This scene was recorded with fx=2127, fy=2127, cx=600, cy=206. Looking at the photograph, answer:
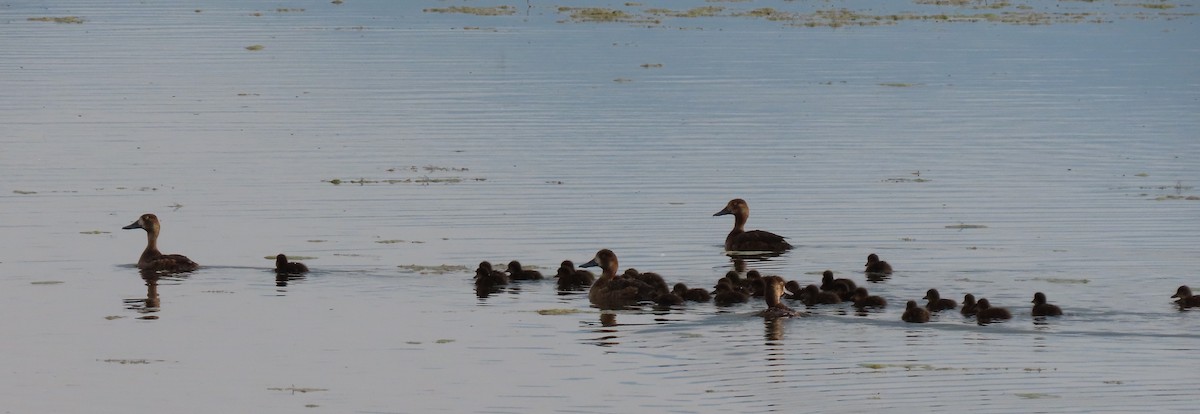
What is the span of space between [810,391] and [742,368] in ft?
2.90

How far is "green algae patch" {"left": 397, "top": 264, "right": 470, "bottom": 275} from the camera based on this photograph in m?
19.0

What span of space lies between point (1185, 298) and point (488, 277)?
18.8 ft

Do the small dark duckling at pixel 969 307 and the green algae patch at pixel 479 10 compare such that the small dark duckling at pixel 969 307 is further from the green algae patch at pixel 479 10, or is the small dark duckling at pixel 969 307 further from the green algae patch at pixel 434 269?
the green algae patch at pixel 479 10

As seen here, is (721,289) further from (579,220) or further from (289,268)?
(579,220)

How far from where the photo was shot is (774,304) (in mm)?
16797

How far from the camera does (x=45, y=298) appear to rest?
1759 cm

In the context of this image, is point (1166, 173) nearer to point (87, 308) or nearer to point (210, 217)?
point (210, 217)

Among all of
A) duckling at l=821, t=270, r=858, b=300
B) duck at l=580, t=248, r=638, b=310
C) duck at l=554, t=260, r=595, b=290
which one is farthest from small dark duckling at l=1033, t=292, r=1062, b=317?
duck at l=554, t=260, r=595, b=290

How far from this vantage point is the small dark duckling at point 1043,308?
53.7ft

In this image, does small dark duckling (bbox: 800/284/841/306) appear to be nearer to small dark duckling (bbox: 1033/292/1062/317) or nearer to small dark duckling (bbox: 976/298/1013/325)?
small dark duckling (bbox: 976/298/1013/325)

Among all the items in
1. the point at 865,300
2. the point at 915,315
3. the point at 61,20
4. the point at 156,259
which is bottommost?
the point at 915,315

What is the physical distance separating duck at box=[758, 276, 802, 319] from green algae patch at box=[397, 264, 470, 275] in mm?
3412

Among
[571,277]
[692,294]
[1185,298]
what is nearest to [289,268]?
[571,277]

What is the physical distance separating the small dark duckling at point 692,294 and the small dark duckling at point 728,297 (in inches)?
3.8
